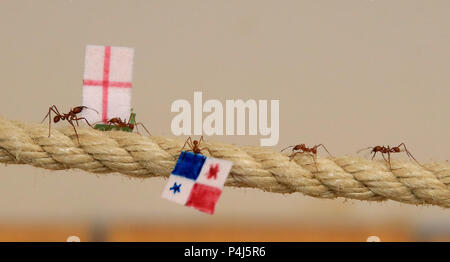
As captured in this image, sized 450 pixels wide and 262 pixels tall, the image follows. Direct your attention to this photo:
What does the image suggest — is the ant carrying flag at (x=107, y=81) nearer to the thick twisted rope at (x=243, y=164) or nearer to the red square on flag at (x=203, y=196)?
the thick twisted rope at (x=243, y=164)

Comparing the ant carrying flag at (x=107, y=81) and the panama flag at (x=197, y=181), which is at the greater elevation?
the ant carrying flag at (x=107, y=81)

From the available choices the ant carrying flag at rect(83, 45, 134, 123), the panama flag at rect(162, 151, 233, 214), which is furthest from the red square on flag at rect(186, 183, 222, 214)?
the ant carrying flag at rect(83, 45, 134, 123)

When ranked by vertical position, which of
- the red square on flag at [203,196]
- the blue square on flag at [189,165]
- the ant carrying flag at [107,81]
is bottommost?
the red square on flag at [203,196]

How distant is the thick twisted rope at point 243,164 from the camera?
594 mm

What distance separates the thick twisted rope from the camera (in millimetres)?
594

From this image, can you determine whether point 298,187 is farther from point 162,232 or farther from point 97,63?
point 162,232

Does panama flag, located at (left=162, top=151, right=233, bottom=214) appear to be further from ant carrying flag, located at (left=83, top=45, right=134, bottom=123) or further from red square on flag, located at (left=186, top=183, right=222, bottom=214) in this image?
ant carrying flag, located at (left=83, top=45, right=134, bottom=123)

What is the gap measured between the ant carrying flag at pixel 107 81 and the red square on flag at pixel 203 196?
0.15m

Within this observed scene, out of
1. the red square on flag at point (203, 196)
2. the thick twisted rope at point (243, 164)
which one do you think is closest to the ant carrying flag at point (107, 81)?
the thick twisted rope at point (243, 164)

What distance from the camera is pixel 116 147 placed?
0.60 m

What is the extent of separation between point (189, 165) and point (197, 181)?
24mm

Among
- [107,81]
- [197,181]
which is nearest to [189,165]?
[197,181]

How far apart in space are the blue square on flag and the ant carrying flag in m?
0.10
